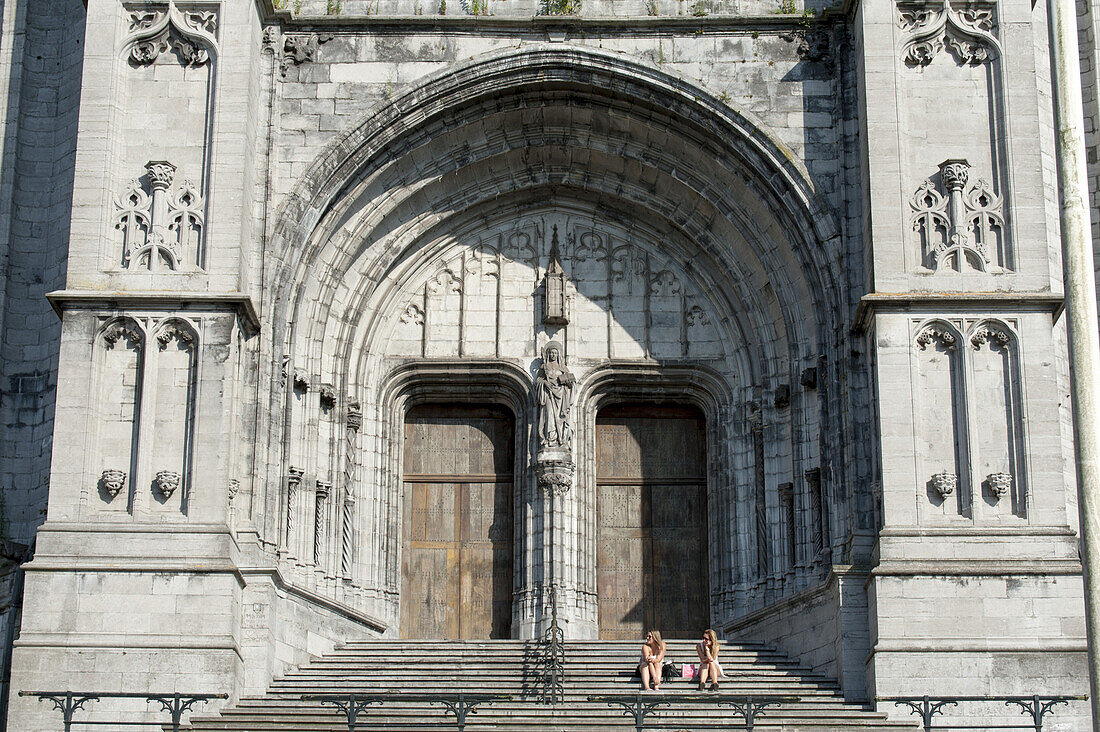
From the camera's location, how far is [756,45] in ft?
70.2

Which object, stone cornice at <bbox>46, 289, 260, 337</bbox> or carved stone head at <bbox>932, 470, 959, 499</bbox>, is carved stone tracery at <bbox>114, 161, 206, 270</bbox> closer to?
stone cornice at <bbox>46, 289, 260, 337</bbox>

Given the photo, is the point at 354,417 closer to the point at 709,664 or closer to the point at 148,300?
the point at 148,300

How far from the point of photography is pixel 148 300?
1922 centimetres

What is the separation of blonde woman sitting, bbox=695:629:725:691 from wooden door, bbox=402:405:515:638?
3866 millimetres

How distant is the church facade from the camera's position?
60.3 ft

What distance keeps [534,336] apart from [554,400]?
3.38 ft

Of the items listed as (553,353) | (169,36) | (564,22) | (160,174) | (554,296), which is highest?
(564,22)

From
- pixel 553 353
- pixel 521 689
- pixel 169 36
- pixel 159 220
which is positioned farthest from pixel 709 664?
pixel 169 36

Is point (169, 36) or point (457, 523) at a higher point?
point (169, 36)

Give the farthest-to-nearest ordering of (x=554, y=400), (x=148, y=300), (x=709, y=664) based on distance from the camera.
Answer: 1. (x=554, y=400)
2. (x=148, y=300)
3. (x=709, y=664)

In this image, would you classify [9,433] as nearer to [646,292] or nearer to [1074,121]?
[646,292]

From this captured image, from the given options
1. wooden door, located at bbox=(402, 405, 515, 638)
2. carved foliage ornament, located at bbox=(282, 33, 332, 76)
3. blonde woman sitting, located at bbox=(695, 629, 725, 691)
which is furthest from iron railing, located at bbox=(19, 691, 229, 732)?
carved foliage ornament, located at bbox=(282, 33, 332, 76)

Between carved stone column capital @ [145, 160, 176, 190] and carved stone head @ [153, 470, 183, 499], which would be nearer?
carved stone head @ [153, 470, 183, 499]

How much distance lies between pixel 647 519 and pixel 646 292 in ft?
9.84
